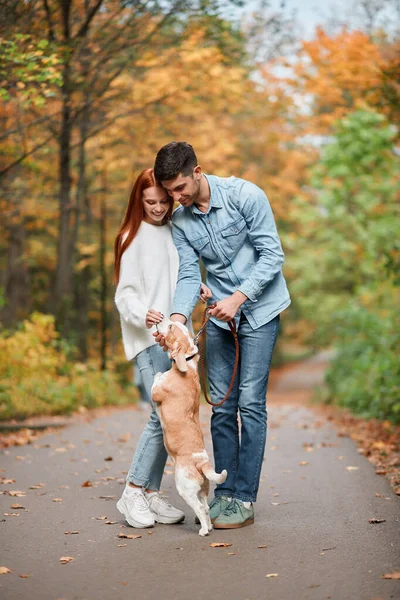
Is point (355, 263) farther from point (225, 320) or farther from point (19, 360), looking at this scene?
point (225, 320)

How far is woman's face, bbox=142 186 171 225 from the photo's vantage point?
5301mm

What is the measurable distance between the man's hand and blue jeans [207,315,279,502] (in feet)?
0.93

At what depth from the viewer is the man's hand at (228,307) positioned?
5.08 metres

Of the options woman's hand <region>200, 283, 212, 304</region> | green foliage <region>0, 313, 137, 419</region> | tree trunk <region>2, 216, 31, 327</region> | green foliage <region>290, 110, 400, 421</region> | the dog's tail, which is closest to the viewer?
the dog's tail

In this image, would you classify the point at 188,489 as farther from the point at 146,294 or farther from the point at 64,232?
the point at 64,232

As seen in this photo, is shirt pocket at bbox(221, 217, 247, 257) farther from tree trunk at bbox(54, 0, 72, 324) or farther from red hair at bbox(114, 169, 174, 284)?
tree trunk at bbox(54, 0, 72, 324)

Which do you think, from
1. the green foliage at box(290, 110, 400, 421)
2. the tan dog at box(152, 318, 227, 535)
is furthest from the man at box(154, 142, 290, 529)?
the green foliage at box(290, 110, 400, 421)

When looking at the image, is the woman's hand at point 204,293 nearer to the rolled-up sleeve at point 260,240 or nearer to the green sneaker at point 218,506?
the rolled-up sleeve at point 260,240

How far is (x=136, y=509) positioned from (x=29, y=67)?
484 centimetres

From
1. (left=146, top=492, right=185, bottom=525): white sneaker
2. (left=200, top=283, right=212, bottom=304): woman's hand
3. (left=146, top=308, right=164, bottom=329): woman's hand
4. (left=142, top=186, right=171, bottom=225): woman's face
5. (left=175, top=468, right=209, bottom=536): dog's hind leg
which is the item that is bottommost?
(left=146, top=492, right=185, bottom=525): white sneaker

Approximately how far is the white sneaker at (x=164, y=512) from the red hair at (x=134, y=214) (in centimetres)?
166

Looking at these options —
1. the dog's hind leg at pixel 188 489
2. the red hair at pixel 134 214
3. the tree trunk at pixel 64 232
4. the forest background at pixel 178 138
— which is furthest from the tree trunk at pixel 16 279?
the dog's hind leg at pixel 188 489

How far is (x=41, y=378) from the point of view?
518 inches

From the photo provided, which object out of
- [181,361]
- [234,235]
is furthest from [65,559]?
[234,235]
